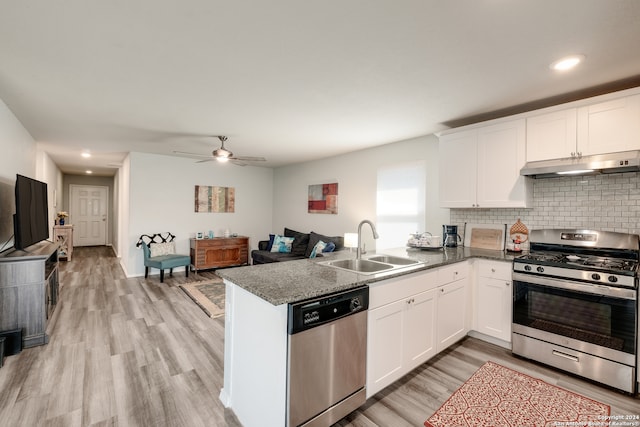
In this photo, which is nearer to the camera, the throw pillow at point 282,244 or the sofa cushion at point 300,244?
the sofa cushion at point 300,244

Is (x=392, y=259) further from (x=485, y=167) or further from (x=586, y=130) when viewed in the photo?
(x=586, y=130)

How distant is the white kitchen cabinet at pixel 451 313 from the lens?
2.56 m

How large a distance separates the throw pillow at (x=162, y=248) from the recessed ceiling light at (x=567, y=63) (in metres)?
6.16

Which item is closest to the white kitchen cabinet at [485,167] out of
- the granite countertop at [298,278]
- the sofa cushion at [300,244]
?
the granite countertop at [298,278]

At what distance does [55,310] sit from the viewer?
12.1 ft

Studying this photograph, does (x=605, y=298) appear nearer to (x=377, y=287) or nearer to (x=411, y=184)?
(x=377, y=287)

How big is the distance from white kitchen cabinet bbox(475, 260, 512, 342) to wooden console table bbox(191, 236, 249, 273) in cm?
485

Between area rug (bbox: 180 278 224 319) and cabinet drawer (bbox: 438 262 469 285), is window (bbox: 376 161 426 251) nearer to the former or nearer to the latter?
cabinet drawer (bbox: 438 262 469 285)

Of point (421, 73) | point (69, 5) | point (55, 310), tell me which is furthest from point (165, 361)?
point (421, 73)

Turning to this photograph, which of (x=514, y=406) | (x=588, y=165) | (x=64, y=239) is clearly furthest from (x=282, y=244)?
(x=64, y=239)

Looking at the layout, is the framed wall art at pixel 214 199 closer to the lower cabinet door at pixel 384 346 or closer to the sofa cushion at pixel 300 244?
the sofa cushion at pixel 300 244

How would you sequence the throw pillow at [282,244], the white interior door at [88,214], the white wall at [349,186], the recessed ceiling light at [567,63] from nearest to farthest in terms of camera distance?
the recessed ceiling light at [567,63] < the white wall at [349,186] < the throw pillow at [282,244] < the white interior door at [88,214]

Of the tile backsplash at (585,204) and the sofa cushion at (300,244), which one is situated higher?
the tile backsplash at (585,204)

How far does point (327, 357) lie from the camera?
1.66 m
